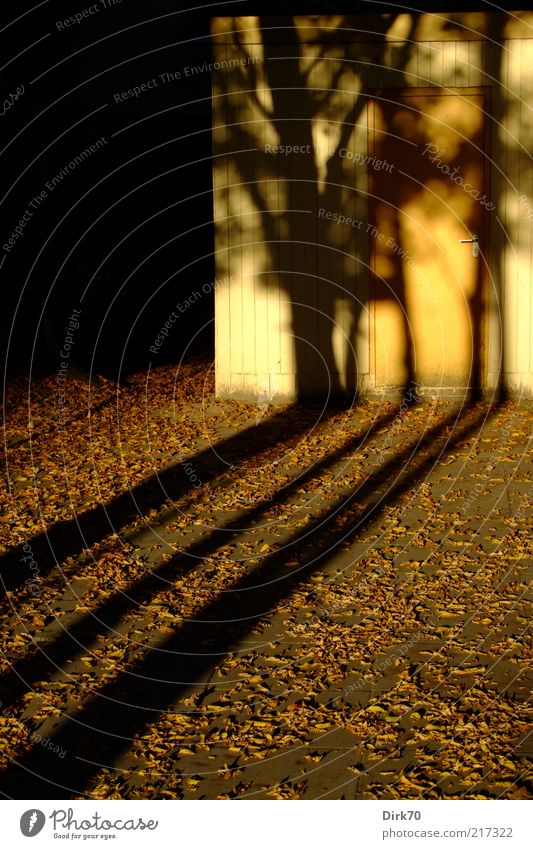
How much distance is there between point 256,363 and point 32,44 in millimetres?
4717

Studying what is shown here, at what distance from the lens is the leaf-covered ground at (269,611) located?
14.0 ft

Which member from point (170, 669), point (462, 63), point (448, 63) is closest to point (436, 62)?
point (448, 63)

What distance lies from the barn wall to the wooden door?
5.1 inches

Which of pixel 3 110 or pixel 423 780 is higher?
pixel 3 110

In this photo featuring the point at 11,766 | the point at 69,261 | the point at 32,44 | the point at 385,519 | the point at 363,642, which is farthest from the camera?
the point at 69,261

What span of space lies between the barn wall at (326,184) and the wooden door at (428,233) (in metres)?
0.13

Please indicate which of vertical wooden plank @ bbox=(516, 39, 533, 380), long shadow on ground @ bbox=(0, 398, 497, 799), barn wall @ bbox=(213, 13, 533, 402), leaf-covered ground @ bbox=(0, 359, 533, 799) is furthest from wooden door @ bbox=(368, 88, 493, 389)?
long shadow on ground @ bbox=(0, 398, 497, 799)

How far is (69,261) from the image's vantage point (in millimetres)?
13961

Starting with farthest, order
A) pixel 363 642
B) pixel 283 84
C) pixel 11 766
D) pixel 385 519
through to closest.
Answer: pixel 283 84 < pixel 385 519 < pixel 363 642 < pixel 11 766

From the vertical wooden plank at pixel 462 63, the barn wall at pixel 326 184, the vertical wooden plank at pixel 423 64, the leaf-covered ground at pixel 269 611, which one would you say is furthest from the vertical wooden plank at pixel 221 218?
the vertical wooden plank at pixel 462 63

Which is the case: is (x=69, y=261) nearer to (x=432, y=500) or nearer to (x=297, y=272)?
(x=297, y=272)

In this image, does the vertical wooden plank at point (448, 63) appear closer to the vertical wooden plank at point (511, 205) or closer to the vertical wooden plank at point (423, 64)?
the vertical wooden plank at point (423, 64)

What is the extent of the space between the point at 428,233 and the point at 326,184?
1181 millimetres
